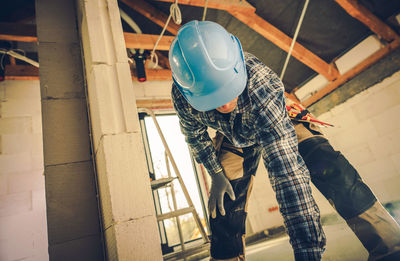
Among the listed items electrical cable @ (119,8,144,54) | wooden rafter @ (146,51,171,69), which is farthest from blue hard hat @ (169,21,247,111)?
wooden rafter @ (146,51,171,69)

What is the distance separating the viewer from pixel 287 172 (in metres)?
1.07

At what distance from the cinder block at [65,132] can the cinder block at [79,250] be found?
0.44 metres

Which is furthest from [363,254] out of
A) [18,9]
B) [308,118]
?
[18,9]

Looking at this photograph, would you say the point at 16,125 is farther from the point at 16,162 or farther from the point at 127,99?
the point at 127,99

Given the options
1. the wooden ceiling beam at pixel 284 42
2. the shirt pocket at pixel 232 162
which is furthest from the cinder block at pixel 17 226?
the wooden ceiling beam at pixel 284 42

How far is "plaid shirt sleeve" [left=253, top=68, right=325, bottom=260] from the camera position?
0.96 meters

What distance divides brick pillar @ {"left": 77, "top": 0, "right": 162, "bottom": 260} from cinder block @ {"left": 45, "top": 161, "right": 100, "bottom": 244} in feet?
0.37

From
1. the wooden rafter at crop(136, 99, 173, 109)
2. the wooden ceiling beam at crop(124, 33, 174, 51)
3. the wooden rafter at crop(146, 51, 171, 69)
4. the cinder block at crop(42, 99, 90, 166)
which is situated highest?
the wooden rafter at crop(146, 51, 171, 69)

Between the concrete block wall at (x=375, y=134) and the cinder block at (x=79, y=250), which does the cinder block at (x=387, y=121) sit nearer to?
the concrete block wall at (x=375, y=134)

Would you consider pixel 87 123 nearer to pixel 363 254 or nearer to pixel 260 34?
pixel 363 254

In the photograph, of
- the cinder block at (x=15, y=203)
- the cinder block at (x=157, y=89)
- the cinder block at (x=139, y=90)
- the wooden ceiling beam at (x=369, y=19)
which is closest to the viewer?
the wooden ceiling beam at (x=369, y=19)

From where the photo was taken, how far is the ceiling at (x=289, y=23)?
9.32 ft

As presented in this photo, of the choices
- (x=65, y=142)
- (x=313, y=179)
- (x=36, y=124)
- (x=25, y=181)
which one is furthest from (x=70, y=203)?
(x=36, y=124)

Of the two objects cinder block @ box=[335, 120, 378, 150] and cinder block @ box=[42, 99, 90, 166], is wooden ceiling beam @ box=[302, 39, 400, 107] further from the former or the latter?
cinder block @ box=[42, 99, 90, 166]
